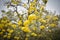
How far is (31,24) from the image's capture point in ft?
8.15

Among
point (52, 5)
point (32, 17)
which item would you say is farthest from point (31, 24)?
point (52, 5)

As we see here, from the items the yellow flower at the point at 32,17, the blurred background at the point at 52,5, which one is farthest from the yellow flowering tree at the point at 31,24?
the blurred background at the point at 52,5

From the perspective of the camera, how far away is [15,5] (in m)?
2.62


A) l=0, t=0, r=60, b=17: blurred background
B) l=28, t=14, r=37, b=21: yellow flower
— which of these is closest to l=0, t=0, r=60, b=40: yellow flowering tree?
l=28, t=14, r=37, b=21: yellow flower

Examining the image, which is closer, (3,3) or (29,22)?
(29,22)

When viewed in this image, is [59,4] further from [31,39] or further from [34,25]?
[31,39]

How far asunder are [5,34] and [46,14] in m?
0.75

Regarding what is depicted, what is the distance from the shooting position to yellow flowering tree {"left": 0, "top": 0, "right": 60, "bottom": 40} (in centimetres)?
251

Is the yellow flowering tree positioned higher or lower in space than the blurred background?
lower

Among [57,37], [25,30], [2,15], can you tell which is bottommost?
[57,37]

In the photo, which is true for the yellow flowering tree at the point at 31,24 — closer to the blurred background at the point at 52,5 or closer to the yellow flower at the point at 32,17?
the yellow flower at the point at 32,17

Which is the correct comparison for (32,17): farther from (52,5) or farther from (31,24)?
(52,5)

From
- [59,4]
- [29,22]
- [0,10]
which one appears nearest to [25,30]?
[29,22]

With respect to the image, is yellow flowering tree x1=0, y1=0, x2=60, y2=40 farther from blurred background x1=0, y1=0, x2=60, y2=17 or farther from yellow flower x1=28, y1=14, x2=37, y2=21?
blurred background x1=0, y1=0, x2=60, y2=17
